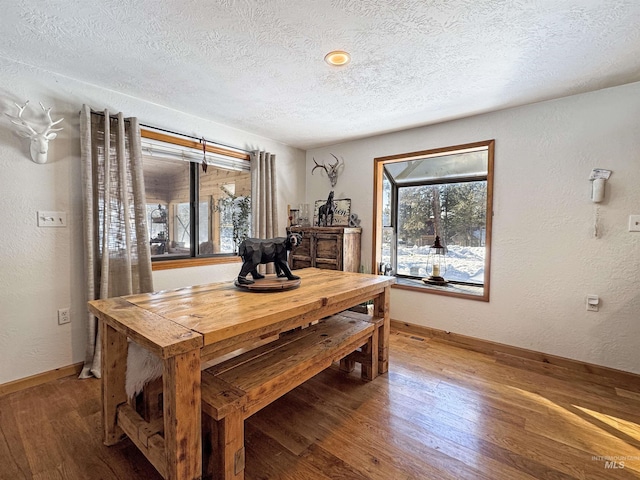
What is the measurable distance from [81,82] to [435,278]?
3.84 metres

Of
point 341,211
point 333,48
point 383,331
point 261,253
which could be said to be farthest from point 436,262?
point 333,48

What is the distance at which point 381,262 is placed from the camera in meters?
3.55

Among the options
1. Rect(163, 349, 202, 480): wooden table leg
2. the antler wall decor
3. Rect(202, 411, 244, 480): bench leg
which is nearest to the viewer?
Rect(163, 349, 202, 480): wooden table leg

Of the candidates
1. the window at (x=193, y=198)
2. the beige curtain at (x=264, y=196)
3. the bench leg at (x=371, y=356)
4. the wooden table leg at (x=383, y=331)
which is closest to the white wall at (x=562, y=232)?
the wooden table leg at (x=383, y=331)

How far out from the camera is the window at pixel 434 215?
3.29 m

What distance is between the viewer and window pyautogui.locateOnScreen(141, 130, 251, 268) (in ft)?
8.96

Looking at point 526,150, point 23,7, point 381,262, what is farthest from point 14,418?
point 526,150

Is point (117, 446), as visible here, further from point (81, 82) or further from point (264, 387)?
point (81, 82)

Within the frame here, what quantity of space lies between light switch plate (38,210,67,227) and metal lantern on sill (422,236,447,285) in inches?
139

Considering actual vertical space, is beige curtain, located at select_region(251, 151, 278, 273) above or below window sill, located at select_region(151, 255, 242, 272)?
above

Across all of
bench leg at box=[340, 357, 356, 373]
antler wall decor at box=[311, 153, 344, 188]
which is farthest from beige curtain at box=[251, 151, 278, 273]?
bench leg at box=[340, 357, 356, 373]

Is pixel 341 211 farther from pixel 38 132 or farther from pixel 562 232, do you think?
pixel 38 132

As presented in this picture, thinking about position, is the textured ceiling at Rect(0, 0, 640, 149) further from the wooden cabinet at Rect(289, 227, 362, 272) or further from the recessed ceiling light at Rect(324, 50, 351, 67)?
the wooden cabinet at Rect(289, 227, 362, 272)

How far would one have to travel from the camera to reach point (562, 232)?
A: 94.1 inches
